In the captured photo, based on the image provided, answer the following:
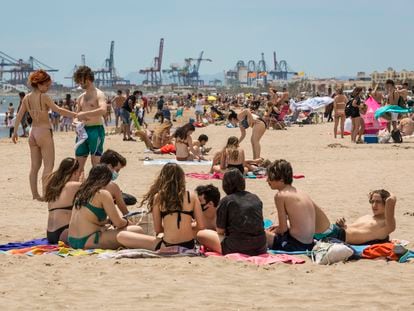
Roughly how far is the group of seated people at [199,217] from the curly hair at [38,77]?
232 centimetres

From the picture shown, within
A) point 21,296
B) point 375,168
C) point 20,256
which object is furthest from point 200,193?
point 375,168

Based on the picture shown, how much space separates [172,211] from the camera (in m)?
5.95

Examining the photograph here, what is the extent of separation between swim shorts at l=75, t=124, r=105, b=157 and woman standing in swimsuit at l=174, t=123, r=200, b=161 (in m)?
3.96

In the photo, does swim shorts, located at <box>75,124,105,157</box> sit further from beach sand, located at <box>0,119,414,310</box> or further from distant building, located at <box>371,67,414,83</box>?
distant building, located at <box>371,67,414,83</box>

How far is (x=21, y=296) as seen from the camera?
4828 millimetres

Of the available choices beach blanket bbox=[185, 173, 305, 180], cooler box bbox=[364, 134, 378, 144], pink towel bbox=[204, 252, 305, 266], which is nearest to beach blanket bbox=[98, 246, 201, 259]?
pink towel bbox=[204, 252, 305, 266]

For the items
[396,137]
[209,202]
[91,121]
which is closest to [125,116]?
[396,137]

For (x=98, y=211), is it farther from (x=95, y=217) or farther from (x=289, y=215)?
(x=289, y=215)

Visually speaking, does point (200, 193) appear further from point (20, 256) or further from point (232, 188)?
point (20, 256)

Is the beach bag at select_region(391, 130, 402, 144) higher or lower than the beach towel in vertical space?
higher

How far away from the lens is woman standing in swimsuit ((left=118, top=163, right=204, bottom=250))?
5938mm

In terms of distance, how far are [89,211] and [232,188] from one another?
111 centimetres

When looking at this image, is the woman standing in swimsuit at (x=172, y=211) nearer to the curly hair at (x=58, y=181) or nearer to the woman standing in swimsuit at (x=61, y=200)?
the woman standing in swimsuit at (x=61, y=200)

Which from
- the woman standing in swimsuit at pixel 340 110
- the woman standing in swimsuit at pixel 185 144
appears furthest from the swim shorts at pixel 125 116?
the woman standing in swimsuit at pixel 185 144
